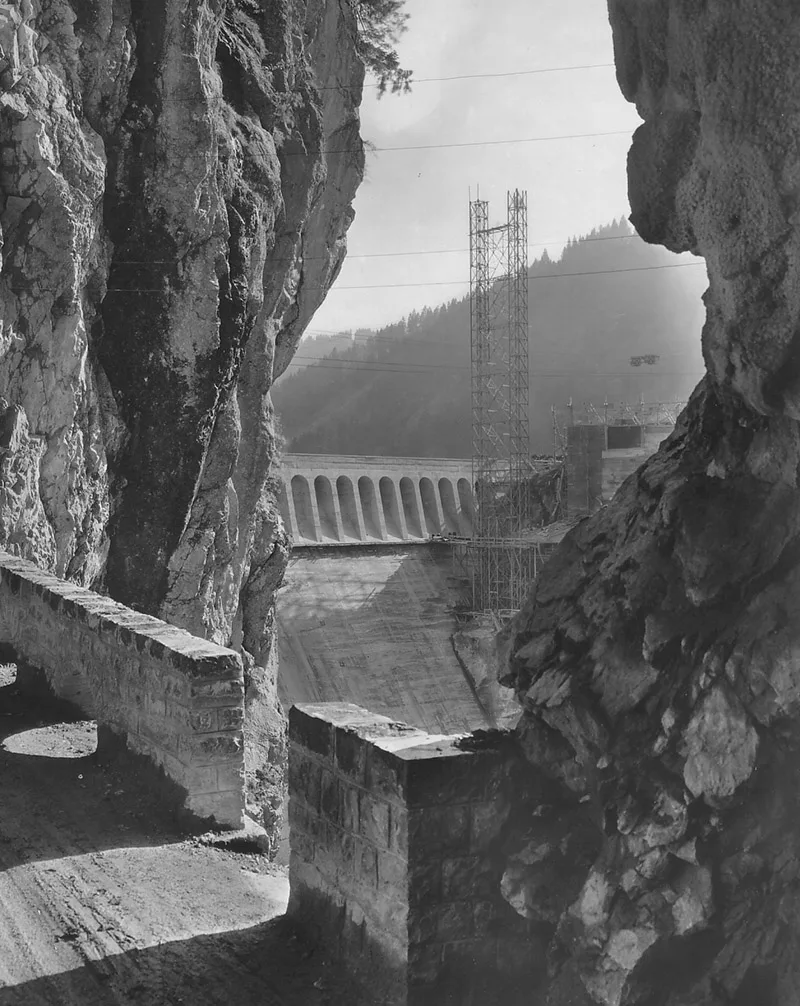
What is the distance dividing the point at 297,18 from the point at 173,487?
11.2 m

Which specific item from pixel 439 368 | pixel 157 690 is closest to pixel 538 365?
pixel 439 368

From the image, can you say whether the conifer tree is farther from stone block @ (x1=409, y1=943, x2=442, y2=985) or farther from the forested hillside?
the forested hillside

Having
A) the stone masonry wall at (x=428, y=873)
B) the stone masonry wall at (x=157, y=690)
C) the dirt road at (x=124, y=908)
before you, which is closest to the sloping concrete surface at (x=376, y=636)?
the stone masonry wall at (x=157, y=690)

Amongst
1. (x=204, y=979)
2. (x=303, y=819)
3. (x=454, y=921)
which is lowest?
(x=204, y=979)

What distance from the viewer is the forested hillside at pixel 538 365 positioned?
77250 millimetres

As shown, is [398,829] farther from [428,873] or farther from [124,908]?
[124,908]

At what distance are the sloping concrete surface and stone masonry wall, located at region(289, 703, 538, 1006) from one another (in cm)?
2928

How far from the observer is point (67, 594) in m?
7.49

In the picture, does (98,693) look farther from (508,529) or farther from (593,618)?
(508,529)

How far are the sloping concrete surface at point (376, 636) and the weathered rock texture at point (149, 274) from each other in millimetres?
13652

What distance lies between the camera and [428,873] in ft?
12.0

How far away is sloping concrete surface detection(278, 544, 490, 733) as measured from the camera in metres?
35.0

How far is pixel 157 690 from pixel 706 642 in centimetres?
351

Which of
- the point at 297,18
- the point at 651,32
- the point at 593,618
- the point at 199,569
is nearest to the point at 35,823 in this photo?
the point at 593,618
